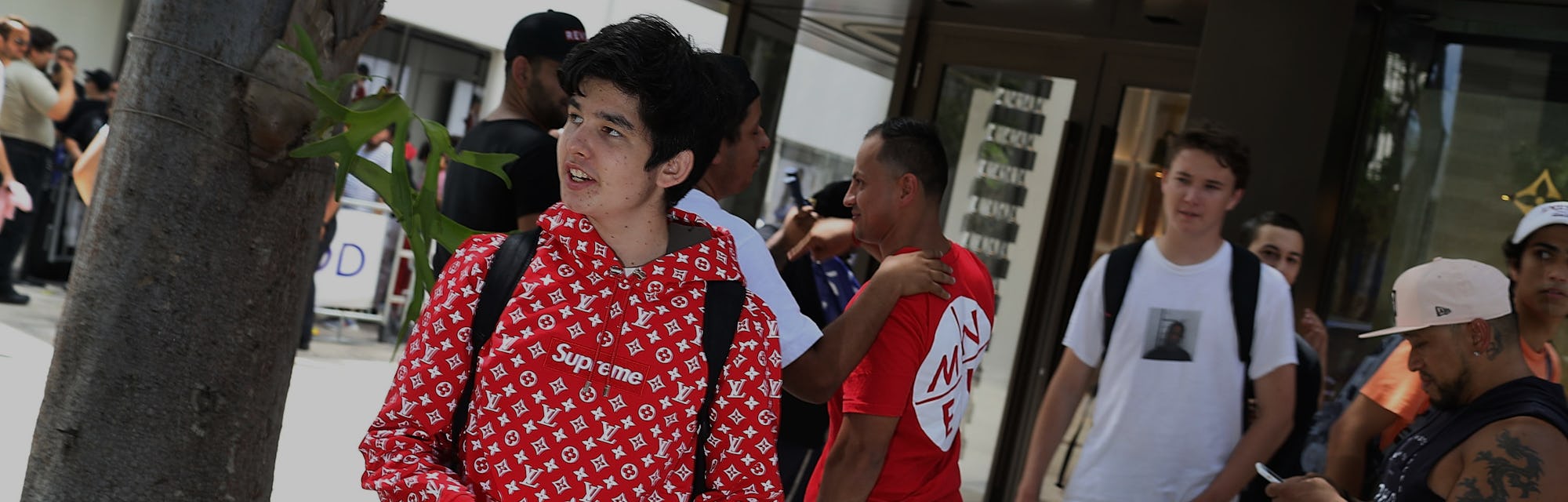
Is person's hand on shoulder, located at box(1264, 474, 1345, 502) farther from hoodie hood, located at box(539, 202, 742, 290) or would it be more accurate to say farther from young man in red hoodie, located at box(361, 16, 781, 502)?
hoodie hood, located at box(539, 202, 742, 290)

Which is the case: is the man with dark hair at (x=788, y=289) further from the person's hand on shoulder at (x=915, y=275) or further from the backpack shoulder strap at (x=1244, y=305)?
the backpack shoulder strap at (x=1244, y=305)

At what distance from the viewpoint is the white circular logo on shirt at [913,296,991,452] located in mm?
3209

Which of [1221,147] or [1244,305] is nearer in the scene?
[1244,305]

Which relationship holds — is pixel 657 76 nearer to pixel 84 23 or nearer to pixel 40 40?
pixel 40 40

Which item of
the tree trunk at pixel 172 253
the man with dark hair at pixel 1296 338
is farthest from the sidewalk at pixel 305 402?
the man with dark hair at pixel 1296 338

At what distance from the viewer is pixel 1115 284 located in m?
4.01

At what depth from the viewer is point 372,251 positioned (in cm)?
1141

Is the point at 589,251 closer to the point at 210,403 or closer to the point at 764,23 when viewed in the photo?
the point at 210,403

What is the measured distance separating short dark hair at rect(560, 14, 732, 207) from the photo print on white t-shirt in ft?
6.38

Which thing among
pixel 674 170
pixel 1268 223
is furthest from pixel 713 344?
pixel 1268 223

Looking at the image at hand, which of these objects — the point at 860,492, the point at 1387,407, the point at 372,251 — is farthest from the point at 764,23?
the point at 860,492

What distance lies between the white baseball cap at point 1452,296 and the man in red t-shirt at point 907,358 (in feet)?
3.18

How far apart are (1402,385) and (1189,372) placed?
2.87ft

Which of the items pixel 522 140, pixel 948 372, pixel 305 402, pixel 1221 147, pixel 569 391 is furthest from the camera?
pixel 305 402
